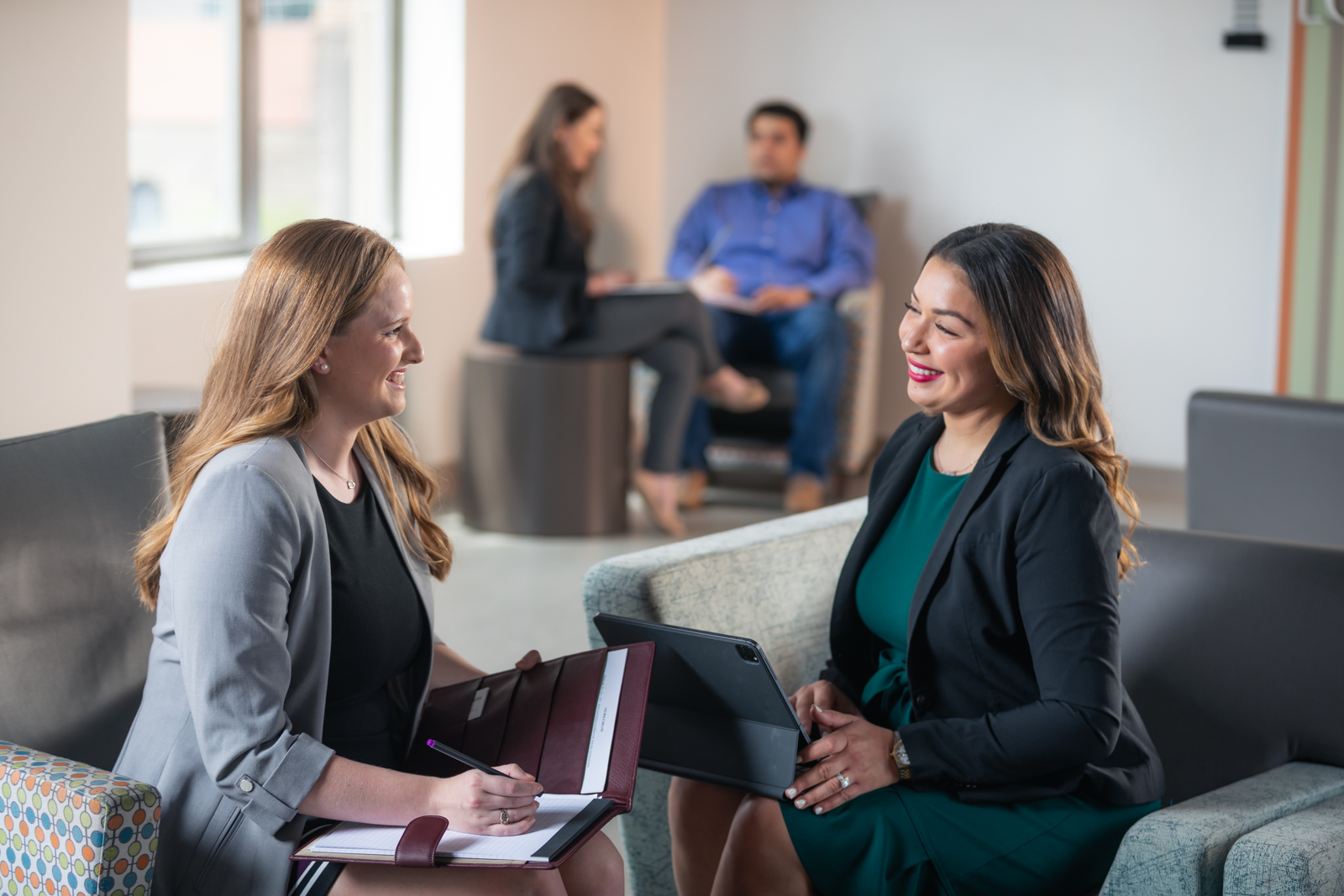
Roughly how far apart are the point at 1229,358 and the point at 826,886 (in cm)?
397

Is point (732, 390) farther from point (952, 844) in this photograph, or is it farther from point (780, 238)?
point (952, 844)

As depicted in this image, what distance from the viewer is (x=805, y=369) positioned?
4668 mm

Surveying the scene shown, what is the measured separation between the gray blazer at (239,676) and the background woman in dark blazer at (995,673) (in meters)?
0.52

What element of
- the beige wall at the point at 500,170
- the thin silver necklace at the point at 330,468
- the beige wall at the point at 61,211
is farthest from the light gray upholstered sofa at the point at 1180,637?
the beige wall at the point at 500,170

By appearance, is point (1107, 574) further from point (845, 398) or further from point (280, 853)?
point (845, 398)

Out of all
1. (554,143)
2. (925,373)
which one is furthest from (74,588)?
(554,143)

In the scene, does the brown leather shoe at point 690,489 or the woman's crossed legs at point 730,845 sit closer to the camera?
the woman's crossed legs at point 730,845

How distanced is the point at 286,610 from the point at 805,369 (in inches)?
139

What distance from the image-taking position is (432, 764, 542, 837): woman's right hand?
4.00ft

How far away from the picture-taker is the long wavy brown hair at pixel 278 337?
1.33 metres

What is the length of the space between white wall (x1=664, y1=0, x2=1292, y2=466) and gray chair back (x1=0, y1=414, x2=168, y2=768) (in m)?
3.54

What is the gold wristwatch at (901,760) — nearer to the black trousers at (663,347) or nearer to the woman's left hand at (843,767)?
the woman's left hand at (843,767)

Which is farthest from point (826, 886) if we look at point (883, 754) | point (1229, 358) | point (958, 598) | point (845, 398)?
point (1229, 358)

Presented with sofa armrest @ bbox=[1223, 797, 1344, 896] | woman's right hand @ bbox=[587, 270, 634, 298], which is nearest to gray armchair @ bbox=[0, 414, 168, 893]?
sofa armrest @ bbox=[1223, 797, 1344, 896]
